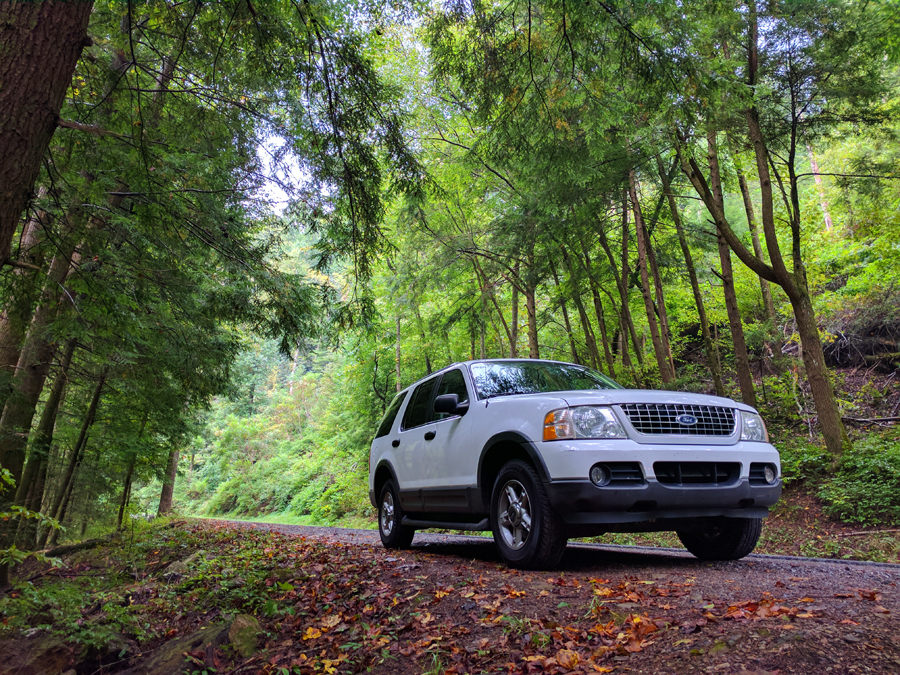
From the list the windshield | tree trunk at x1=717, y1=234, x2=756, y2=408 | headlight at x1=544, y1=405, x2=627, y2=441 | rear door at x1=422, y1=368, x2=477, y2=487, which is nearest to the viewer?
headlight at x1=544, y1=405, x2=627, y2=441

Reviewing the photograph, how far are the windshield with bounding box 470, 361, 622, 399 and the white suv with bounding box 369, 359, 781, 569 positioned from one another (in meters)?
0.02

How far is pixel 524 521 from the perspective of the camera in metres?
4.41

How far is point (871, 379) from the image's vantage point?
43.0 ft

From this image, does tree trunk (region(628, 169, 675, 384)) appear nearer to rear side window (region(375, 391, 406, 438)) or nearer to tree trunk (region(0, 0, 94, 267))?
rear side window (region(375, 391, 406, 438))

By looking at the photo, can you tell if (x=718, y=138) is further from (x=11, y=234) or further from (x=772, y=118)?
(x=11, y=234)

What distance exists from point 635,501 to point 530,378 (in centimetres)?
196

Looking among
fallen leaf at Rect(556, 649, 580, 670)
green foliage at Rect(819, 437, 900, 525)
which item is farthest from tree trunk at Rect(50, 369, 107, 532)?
green foliage at Rect(819, 437, 900, 525)

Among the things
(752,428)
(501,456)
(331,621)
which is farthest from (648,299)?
(331,621)

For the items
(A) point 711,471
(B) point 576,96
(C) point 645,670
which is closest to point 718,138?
(B) point 576,96

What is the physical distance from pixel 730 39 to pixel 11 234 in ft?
32.5

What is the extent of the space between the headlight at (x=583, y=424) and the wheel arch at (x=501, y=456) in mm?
204

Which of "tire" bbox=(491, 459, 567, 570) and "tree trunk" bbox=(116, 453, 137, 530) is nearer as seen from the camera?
"tire" bbox=(491, 459, 567, 570)

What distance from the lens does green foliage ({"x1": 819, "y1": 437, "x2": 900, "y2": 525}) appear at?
23.2ft

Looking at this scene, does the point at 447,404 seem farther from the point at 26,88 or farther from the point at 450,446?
the point at 26,88
